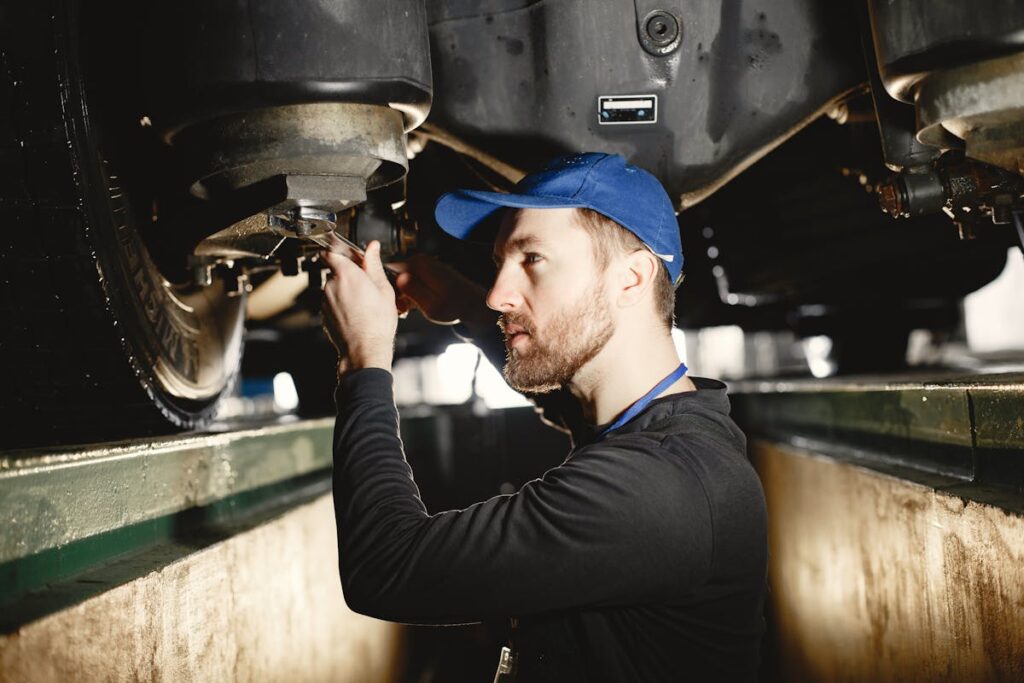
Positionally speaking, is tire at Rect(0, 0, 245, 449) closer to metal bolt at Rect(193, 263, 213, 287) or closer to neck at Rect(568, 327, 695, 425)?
metal bolt at Rect(193, 263, 213, 287)

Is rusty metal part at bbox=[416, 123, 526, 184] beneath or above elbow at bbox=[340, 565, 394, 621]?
above

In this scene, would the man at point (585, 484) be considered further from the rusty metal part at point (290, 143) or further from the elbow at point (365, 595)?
the rusty metal part at point (290, 143)

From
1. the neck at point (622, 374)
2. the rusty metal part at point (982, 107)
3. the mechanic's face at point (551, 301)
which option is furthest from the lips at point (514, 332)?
the rusty metal part at point (982, 107)

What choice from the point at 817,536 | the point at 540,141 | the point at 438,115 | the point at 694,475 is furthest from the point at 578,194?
the point at 817,536

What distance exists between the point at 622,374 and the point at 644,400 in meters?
0.06

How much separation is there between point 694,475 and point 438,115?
79cm

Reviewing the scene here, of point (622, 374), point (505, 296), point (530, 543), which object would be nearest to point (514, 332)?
point (505, 296)

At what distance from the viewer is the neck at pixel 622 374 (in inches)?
55.1

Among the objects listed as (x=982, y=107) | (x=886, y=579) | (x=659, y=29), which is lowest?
(x=886, y=579)

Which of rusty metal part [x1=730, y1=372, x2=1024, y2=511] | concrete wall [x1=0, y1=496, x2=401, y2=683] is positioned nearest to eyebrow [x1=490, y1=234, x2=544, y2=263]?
concrete wall [x1=0, y1=496, x2=401, y2=683]

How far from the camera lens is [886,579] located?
1.70 meters

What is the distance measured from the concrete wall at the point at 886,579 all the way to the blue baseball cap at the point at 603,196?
25.3 inches

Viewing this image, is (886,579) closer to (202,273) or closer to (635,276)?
(635,276)

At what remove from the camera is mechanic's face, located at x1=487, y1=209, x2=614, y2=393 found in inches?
53.6
